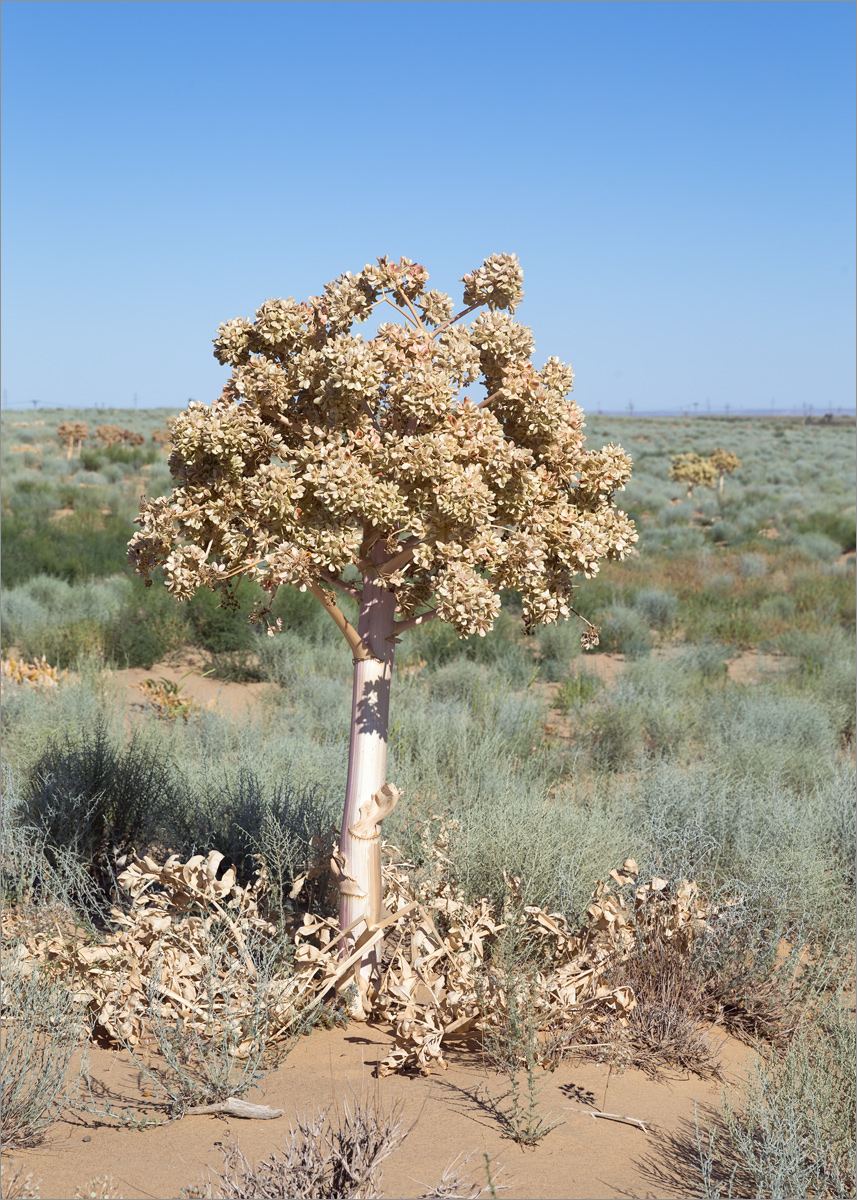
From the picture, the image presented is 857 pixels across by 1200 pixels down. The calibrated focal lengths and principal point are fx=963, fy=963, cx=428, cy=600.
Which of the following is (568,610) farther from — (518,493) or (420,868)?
(420,868)

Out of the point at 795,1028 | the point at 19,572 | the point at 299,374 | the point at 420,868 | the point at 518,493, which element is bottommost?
the point at 795,1028

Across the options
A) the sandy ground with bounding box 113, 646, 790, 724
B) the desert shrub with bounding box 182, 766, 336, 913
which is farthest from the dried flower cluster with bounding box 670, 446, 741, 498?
the desert shrub with bounding box 182, 766, 336, 913

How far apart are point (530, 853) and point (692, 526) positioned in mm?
21406

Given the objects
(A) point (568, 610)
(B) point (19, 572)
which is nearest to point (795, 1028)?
(A) point (568, 610)

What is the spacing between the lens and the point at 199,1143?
2.65 meters

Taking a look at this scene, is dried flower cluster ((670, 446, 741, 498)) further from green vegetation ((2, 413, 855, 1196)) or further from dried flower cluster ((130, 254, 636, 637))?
dried flower cluster ((130, 254, 636, 637))

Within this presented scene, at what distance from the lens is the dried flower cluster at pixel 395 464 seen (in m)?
2.91

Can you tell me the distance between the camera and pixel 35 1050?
2787 mm

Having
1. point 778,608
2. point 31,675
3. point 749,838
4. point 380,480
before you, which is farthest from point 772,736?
point 778,608

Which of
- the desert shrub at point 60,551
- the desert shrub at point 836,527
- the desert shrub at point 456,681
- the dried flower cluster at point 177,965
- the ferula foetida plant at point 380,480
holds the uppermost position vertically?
the ferula foetida plant at point 380,480

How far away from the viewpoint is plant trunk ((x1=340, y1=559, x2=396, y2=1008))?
335 cm

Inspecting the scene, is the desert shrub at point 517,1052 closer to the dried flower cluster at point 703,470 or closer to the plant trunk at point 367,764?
the plant trunk at point 367,764

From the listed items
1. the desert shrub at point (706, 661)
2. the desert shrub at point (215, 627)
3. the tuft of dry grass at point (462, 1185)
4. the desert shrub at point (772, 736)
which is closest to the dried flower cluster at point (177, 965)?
the tuft of dry grass at point (462, 1185)

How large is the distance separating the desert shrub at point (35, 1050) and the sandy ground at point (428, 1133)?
7cm
